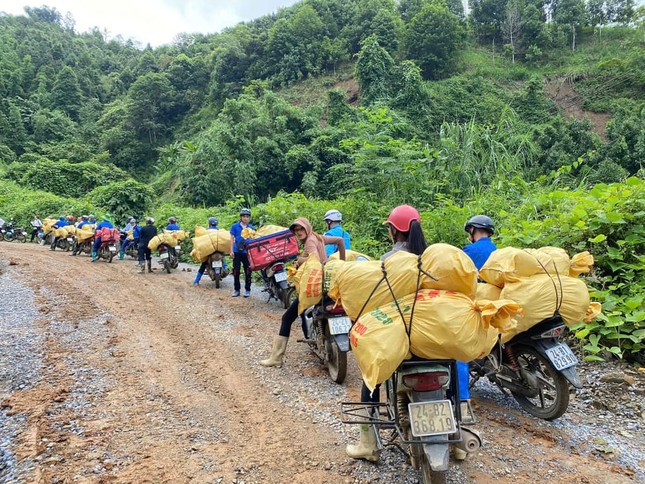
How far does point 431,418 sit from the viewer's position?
89.3 inches

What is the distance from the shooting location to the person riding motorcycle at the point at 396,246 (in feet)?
8.96

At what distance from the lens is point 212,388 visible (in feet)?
13.2

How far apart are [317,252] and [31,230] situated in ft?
72.0

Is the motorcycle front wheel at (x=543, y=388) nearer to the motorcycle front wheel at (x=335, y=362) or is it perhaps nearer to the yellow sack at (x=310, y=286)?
the motorcycle front wheel at (x=335, y=362)

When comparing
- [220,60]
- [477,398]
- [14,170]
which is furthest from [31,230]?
[220,60]

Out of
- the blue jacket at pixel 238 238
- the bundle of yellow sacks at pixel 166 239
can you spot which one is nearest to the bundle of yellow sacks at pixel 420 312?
the blue jacket at pixel 238 238

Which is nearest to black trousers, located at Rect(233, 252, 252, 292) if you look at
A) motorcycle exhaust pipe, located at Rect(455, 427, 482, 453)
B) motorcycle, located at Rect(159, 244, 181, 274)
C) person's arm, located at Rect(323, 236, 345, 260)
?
motorcycle, located at Rect(159, 244, 181, 274)

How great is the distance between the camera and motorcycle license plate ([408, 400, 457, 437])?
2.24 meters

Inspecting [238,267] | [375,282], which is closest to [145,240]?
[238,267]

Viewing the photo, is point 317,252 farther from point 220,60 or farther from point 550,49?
point 550,49

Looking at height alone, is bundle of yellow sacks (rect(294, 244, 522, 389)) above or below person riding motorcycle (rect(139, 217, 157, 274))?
below

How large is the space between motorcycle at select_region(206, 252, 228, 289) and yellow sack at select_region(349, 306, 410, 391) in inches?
285

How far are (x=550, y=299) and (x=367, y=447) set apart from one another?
5.91 feet

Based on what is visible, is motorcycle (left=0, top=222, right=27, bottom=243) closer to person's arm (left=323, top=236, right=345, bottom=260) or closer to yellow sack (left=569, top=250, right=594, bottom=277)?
person's arm (left=323, top=236, right=345, bottom=260)
